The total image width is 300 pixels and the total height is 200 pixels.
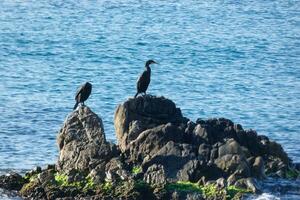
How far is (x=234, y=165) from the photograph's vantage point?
33.4 meters

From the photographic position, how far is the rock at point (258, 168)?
1334 inches

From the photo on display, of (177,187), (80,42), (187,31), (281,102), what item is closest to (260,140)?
(177,187)

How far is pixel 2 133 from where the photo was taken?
137 feet

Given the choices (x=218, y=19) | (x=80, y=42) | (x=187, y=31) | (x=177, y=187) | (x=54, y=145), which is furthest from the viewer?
(x=218, y=19)

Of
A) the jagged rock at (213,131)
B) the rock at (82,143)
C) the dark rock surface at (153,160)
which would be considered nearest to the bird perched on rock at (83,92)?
the rock at (82,143)

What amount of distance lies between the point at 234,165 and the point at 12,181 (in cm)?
651

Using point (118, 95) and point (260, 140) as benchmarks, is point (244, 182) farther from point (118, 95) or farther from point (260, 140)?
point (118, 95)

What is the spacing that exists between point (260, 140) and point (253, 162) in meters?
2.18

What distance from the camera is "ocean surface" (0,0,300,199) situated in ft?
145

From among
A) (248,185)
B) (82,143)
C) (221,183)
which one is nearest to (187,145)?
(221,183)

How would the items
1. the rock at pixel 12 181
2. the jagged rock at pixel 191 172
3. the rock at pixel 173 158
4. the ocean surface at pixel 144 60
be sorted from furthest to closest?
1. the ocean surface at pixel 144 60
2. the rock at pixel 12 181
3. the rock at pixel 173 158
4. the jagged rock at pixel 191 172

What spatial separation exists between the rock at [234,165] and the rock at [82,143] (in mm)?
3377

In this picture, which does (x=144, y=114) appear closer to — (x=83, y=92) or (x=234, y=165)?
(x=83, y=92)

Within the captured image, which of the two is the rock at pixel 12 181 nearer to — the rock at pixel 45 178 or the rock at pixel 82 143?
the rock at pixel 45 178
